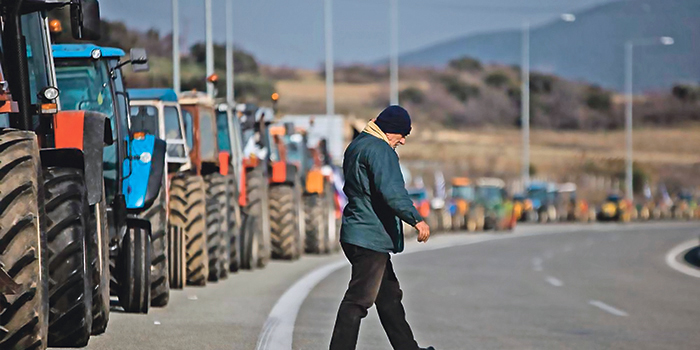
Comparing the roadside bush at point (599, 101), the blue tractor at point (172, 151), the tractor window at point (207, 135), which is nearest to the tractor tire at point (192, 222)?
the blue tractor at point (172, 151)

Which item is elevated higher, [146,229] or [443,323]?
[146,229]

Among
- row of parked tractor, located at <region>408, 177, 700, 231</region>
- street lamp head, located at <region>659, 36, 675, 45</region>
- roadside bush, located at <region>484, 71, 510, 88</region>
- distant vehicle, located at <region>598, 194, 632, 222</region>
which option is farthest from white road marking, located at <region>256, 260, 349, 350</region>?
roadside bush, located at <region>484, 71, 510, 88</region>

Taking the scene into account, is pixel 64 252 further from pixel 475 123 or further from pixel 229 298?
pixel 475 123

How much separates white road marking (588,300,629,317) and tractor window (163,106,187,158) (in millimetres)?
5712

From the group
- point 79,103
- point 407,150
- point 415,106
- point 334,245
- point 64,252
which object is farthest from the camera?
point 415,106

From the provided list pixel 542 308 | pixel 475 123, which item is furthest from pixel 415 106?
pixel 542 308

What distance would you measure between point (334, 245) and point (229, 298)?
1466 centimetres

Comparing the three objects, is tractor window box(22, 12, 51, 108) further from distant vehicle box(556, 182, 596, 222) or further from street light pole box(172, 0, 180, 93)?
distant vehicle box(556, 182, 596, 222)

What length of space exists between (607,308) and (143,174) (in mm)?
6255

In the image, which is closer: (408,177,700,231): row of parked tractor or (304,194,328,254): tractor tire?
(304,194,328,254): tractor tire

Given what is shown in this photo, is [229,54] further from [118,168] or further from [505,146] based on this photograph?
[505,146]

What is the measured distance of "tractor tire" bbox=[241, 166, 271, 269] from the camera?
23.4 meters

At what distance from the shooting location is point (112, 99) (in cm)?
1484

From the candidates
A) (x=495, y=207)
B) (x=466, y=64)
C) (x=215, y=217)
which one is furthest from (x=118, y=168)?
(x=466, y=64)
